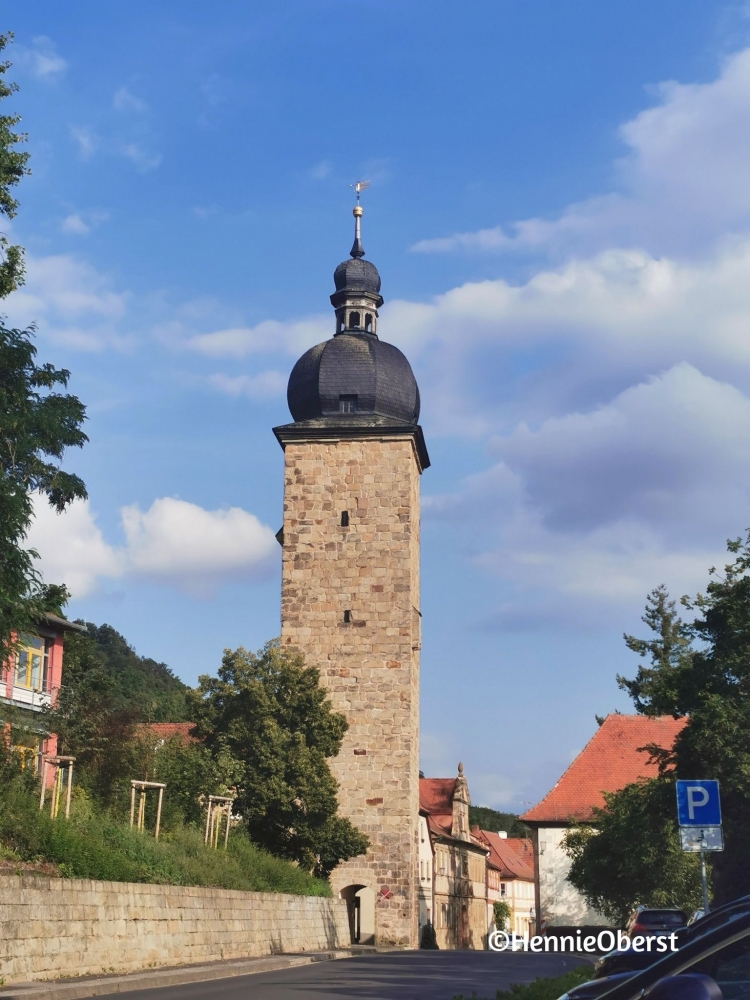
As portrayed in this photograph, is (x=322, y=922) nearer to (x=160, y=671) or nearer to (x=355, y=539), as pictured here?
(x=355, y=539)

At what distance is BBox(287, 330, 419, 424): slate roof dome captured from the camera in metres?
43.3

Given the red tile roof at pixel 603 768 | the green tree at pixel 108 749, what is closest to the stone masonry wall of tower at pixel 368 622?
the green tree at pixel 108 749

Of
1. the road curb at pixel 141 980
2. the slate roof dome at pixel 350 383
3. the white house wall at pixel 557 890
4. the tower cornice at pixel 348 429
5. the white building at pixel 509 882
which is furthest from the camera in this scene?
the white building at pixel 509 882

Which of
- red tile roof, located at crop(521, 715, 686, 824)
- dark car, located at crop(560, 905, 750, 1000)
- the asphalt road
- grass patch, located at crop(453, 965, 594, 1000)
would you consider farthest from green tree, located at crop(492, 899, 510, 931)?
dark car, located at crop(560, 905, 750, 1000)

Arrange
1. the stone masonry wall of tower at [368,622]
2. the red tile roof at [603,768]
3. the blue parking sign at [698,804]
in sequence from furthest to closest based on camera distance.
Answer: the red tile roof at [603,768]
the stone masonry wall of tower at [368,622]
the blue parking sign at [698,804]

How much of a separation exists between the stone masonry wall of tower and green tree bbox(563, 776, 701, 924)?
6007 millimetres

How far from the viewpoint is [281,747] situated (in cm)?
3538

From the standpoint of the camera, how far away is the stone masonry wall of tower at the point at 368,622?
128 ft

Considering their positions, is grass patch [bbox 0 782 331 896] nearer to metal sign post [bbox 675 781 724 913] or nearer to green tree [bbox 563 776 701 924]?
metal sign post [bbox 675 781 724 913]

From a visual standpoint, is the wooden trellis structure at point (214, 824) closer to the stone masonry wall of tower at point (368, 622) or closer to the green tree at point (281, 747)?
the green tree at point (281, 747)

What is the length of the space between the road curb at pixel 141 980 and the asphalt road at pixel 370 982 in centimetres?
37

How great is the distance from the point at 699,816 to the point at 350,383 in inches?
1247

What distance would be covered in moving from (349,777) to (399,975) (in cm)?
1963

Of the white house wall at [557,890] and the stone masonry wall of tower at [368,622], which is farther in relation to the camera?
the white house wall at [557,890]
